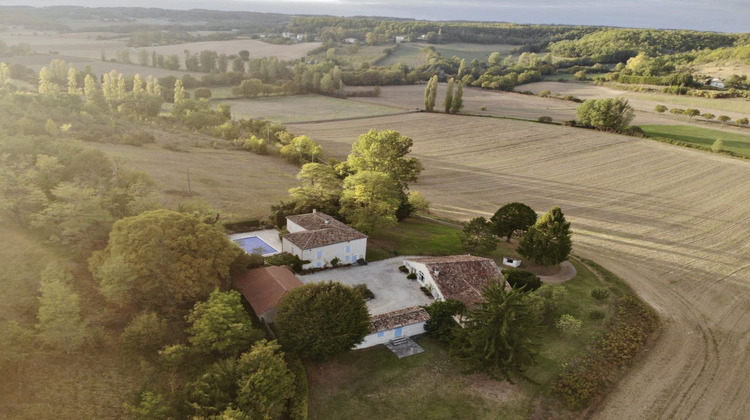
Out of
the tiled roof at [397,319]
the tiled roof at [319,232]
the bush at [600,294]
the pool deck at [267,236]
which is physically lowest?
the pool deck at [267,236]

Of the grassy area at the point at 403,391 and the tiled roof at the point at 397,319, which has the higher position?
the tiled roof at the point at 397,319

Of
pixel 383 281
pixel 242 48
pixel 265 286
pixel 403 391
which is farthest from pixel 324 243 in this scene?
pixel 242 48

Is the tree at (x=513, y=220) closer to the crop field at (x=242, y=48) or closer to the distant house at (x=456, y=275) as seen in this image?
the distant house at (x=456, y=275)

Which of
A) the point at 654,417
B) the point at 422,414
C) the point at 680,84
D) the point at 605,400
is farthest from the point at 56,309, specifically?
the point at 680,84

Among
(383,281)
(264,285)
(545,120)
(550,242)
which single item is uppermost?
(545,120)

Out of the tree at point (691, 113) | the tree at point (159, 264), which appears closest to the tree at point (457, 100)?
the tree at point (691, 113)

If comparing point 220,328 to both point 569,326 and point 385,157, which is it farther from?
point 385,157

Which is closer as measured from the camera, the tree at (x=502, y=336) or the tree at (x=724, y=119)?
the tree at (x=502, y=336)
